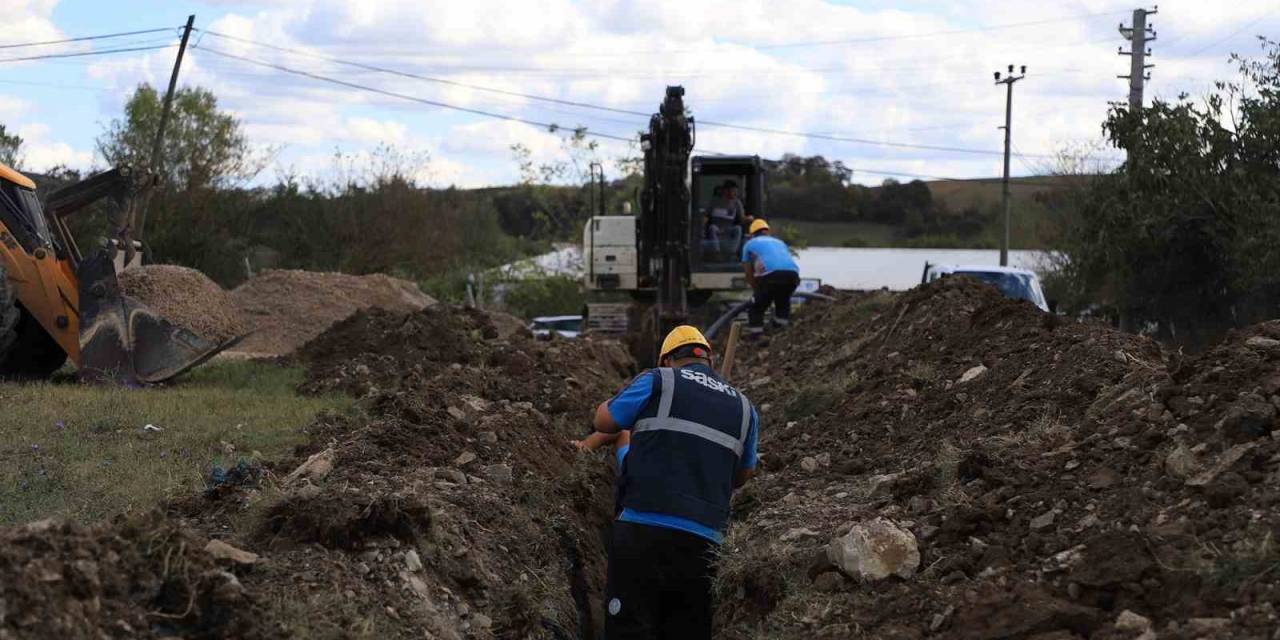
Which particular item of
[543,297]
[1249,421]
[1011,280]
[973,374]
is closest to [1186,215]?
[1011,280]

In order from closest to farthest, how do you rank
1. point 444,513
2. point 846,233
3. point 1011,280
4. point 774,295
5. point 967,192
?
point 444,513
point 774,295
point 1011,280
point 846,233
point 967,192

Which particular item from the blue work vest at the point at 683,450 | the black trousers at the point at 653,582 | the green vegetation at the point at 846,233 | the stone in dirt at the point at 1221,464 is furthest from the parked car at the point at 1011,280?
the green vegetation at the point at 846,233

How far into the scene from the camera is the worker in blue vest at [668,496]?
6.82 meters

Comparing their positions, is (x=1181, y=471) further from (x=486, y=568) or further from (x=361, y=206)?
(x=361, y=206)

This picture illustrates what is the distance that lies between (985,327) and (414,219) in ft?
115

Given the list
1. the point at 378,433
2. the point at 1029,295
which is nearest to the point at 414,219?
the point at 1029,295

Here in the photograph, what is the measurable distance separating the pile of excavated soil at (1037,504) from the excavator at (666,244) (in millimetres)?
7609

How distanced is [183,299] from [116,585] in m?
11.2

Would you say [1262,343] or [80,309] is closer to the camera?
[1262,343]

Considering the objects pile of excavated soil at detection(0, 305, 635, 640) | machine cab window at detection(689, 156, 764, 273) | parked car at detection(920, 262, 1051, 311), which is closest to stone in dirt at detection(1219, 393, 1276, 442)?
pile of excavated soil at detection(0, 305, 635, 640)

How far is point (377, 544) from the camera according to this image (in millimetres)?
6859

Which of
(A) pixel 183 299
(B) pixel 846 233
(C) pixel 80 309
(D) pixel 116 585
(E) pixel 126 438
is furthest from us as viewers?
(B) pixel 846 233

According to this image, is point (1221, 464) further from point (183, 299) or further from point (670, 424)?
point (183, 299)

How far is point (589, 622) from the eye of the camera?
8.68 meters
